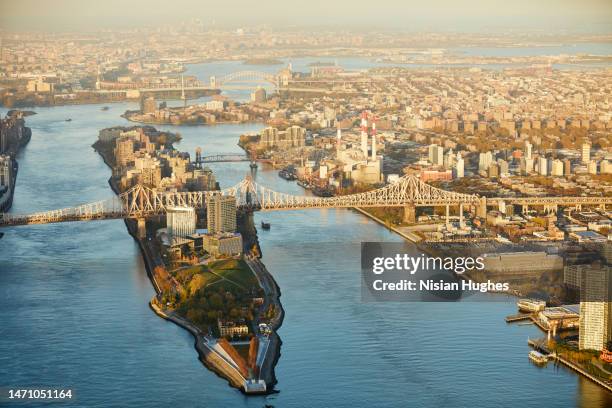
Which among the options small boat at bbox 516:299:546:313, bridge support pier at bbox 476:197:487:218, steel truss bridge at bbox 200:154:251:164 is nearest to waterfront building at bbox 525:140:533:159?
steel truss bridge at bbox 200:154:251:164

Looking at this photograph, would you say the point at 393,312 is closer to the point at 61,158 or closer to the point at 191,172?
the point at 191,172

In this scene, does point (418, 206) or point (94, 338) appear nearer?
point (94, 338)

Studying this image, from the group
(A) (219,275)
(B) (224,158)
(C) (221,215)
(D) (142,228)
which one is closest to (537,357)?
(A) (219,275)

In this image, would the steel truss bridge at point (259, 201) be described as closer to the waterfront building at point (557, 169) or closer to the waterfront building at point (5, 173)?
the waterfront building at point (5, 173)

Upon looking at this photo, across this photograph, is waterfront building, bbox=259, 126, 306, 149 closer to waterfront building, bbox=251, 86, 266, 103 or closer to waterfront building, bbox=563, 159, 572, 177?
waterfront building, bbox=563, 159, 572, 177

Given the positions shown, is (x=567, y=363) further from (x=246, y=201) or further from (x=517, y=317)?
(x=246, y=201)

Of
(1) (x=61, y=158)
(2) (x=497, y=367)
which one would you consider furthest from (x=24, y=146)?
(2) (x=497, y=367)

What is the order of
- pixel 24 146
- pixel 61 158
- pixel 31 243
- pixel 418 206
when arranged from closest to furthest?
pixel 31 243
pixel 418 206
pixel 61 158
pixel 24 146
